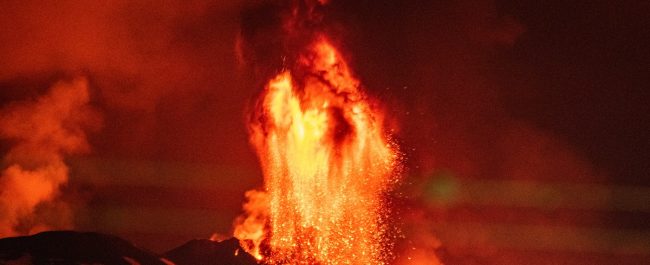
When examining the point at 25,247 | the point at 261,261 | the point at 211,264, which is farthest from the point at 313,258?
the point at 211,264

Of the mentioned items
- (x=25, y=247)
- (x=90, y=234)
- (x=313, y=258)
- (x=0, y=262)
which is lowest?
(x=313, y=258)

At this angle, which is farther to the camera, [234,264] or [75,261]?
[234,264]

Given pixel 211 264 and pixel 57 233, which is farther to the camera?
pixel 211 264

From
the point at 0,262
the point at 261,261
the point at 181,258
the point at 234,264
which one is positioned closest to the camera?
the point at 0,262

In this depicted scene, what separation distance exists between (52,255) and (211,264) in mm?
32912

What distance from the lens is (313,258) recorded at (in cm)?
5656

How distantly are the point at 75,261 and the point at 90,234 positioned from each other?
14.9m

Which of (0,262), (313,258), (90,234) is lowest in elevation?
(313,258)

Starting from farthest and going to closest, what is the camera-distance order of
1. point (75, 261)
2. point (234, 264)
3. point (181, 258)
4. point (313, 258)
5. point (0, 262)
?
point (181, 258) → point (234, 264) → point (75, 261) → point (0, 262) → point (313, 258)

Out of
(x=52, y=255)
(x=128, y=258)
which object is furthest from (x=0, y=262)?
(x=128, y=258)

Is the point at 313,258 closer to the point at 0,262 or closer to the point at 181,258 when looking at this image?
the point at 0,262

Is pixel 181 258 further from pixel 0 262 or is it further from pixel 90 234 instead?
pixel 0 262

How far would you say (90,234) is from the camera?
113500 mm

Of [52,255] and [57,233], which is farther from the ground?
[57,233]
